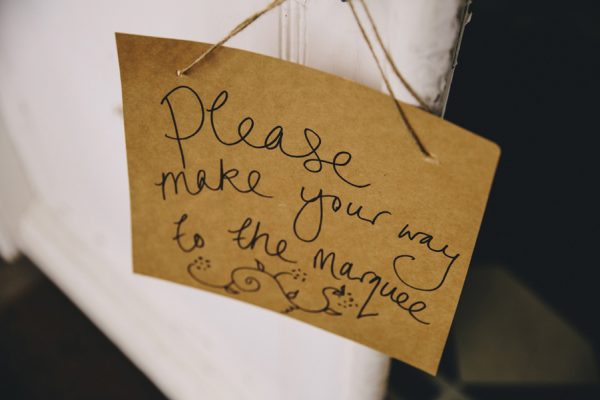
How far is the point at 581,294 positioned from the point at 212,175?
4.22ft

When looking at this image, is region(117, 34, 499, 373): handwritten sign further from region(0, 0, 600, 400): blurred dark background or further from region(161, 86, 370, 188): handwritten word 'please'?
region(0, 0, 600, 400): blurred dark background

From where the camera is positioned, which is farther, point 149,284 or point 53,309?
point 53,309

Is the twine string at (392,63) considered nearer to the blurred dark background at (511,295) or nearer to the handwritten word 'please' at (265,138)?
the handwritten word 'please' at (265,138)

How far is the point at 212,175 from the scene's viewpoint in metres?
0.38

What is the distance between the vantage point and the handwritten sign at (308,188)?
29 cm

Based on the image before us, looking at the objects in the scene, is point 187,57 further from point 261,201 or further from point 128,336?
point 128,336

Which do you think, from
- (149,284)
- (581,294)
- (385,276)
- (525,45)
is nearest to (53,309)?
(149,284)

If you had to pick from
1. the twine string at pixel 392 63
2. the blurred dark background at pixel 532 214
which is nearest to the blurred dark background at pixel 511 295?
the blurred dark background at pixel 532 214

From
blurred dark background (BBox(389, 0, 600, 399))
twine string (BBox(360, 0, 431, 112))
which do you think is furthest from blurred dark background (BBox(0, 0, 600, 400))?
twine string (BBox(360, 0, 431, 112))

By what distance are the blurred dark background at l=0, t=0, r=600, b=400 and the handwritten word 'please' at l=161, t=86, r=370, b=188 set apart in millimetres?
459

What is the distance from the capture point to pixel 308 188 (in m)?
0.34

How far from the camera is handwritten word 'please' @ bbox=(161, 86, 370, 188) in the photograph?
1.04 feet

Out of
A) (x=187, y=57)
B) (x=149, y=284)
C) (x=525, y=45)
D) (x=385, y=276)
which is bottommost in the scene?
(x=149, y=284)

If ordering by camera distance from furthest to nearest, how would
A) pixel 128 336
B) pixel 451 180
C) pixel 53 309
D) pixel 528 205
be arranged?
pixel 528 205, pixel 53 309, pixel 128 336, pixel 451 180
